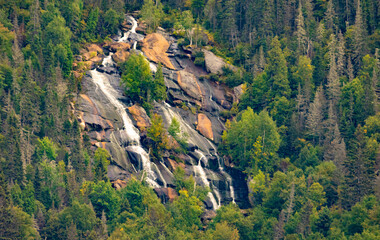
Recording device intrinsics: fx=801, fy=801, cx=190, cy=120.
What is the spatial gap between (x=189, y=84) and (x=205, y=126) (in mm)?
12586

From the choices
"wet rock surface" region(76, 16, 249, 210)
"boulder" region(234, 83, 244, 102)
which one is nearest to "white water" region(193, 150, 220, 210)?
"wet rock surface" region(76, 16, 249, 210)

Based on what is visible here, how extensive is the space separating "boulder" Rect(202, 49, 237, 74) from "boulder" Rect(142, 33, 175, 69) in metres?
8.87

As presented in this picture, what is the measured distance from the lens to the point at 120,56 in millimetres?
182750

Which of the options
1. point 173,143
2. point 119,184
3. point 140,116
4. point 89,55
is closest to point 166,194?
point 119,184

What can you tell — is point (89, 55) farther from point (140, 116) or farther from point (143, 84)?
point (140, 116)

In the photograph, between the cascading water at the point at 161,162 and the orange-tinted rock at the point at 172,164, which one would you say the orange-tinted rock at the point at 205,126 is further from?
the orange-tinted rock at the point at 172,164

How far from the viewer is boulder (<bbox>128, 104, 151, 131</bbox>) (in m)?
166

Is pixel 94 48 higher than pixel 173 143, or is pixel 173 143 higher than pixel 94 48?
pixel 94 48

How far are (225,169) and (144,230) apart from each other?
98.9 feet

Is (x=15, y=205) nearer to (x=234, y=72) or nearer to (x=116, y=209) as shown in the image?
(x=116, y=209)

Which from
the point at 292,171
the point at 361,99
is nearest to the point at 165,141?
the point at 292,171

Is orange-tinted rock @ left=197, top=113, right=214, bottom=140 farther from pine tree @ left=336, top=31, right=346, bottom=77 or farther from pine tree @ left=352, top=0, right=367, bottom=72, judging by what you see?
pine tree @ left=352, top=0, right=367, bottom=72

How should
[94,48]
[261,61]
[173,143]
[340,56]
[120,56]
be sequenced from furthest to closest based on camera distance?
[261,61] < [94,48] < [120,56] < [340,56] < [173,143]

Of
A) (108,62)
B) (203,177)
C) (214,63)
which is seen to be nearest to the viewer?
(203,177)
